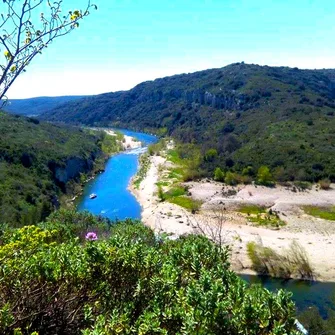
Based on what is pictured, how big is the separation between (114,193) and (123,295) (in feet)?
224

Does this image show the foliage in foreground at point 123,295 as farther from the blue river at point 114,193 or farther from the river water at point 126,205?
the blue river at point 114,193

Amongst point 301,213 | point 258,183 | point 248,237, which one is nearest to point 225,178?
point 258,183

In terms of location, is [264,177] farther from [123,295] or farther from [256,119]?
[123,295]

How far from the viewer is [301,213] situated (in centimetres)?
5972

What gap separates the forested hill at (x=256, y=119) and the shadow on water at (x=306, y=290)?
41237mm

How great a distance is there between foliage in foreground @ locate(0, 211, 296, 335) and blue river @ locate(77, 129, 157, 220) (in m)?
35.9

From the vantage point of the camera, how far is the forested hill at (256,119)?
8331cm

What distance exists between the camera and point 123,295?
32.7 ft

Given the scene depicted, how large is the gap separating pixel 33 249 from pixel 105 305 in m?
2.31

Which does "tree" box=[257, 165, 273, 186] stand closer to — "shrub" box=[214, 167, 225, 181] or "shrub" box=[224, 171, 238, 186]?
"shrub" box=[224, 171, 238, 186]

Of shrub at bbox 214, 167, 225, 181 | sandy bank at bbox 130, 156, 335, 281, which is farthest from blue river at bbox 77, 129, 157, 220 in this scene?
shrub at bbox 214, 167, 225, 181

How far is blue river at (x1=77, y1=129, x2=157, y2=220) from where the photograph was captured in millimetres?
65312

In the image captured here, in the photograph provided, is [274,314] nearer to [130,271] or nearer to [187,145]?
[130,271]

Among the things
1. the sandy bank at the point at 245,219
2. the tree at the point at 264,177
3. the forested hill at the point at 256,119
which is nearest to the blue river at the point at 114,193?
the sandy bank at the point at 245,219
